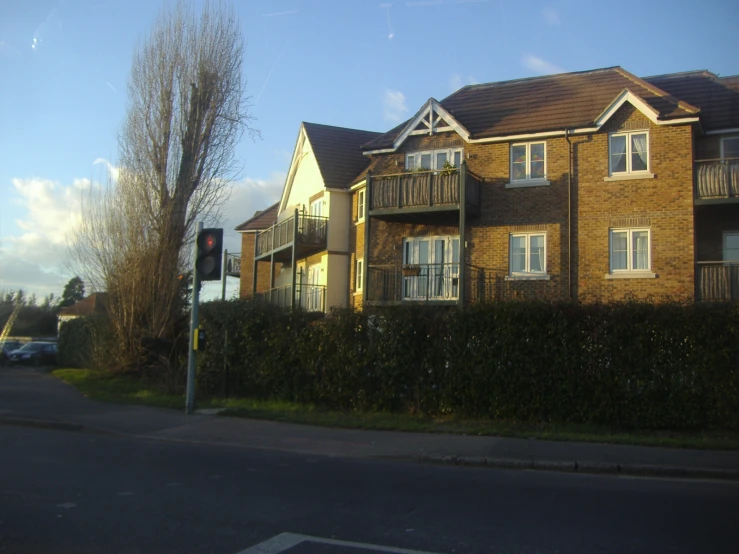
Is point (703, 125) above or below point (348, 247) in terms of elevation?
above

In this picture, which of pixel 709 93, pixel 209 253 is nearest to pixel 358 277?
pixel 209 253

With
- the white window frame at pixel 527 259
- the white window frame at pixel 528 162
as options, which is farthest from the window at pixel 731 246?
the white window frame at pixel 528 162

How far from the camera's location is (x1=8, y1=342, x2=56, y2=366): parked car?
115 feet

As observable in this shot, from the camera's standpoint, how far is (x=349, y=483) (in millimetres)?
8578

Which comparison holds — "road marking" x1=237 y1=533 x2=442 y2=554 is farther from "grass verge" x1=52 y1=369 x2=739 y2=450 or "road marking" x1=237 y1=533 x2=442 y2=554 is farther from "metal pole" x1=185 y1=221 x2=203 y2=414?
"metal pole" x1=185 y1=221 x2=203 y2=414

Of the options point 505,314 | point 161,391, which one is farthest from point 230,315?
point 505,314

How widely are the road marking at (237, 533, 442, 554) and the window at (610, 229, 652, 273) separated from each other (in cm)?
1541

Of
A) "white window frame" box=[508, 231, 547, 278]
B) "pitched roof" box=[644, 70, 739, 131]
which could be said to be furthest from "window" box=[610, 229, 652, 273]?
"pitched roof" box=[644, 70, 739, 131]

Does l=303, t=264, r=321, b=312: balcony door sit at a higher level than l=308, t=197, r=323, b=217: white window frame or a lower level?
lower

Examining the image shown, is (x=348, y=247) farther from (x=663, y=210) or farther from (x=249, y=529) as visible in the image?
(x=249, y=529)

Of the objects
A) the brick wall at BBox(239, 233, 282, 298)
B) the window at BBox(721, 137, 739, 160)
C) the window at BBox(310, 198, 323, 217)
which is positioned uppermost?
the window at BBox(721, 137, 739, 160)

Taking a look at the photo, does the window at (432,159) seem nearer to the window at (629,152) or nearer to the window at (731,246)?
the window at (629,152)

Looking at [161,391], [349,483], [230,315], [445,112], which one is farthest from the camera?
[445,112]

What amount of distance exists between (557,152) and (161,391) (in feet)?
43.8
